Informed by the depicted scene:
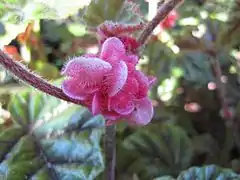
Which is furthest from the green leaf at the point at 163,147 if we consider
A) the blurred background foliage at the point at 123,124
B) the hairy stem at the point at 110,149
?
the hairy stem at the point at 110,149

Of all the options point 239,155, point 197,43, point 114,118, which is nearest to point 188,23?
point 197,43

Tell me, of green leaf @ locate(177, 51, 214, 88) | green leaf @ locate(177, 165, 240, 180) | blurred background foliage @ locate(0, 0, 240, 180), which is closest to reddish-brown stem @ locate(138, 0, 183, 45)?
blurred background foliage @ locate(0, 0, 240, 180)

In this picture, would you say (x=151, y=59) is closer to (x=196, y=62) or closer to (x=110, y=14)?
(x=196, y=62)

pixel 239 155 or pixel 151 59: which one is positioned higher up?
pixel 151 59

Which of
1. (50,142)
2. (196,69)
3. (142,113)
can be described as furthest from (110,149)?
(196,69)

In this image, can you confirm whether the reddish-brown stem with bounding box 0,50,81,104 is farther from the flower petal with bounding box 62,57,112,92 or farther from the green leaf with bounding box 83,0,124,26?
the green leaf with bounding box 83,0,124,26

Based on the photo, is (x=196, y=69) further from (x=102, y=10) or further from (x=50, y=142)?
(x=50, y=142)
